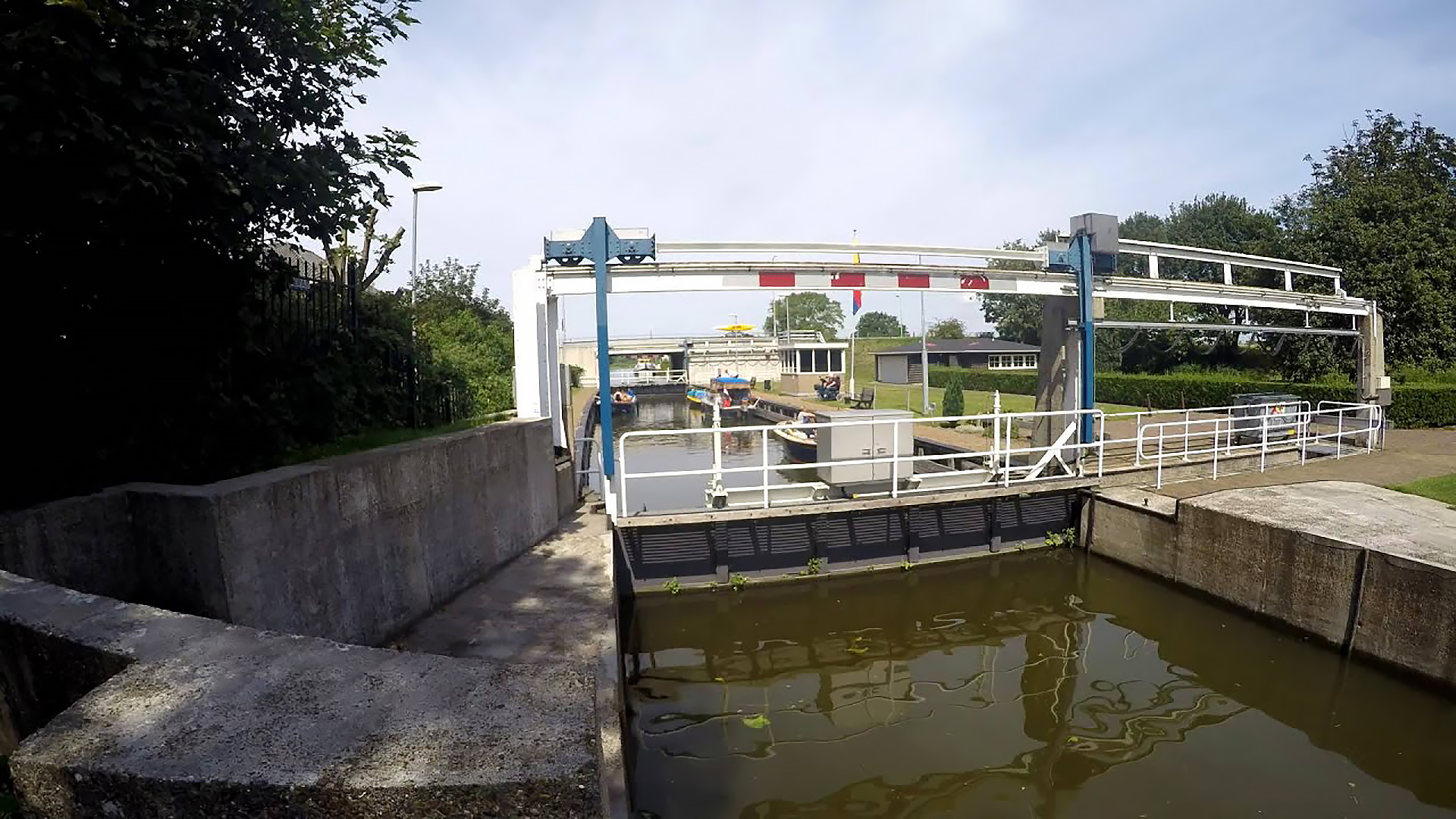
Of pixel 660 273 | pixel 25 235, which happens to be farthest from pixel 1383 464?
pixel 25 235

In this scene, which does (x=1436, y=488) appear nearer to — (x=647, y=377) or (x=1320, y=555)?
(x=1320, y=555)

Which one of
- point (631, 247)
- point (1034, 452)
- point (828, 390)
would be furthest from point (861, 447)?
point (828, 390)

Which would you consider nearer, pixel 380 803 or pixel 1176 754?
pixel 380 803

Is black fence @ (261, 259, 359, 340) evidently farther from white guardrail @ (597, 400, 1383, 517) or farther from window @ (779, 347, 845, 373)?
window @ (779, 347, 845, 373)

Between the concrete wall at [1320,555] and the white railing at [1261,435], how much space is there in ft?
3.77

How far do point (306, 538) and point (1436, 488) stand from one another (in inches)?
499

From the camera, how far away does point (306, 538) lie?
4320 mm

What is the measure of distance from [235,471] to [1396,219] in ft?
97.8

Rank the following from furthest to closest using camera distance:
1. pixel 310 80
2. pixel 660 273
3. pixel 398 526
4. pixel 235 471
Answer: pixel 660 273 → pixel 398 526 → pixel 310 80 → pixel 235 471

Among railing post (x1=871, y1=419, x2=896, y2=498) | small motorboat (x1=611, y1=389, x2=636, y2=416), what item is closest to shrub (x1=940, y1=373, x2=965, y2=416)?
railing post (x1=871, y1=419, x2=896, y2=498)

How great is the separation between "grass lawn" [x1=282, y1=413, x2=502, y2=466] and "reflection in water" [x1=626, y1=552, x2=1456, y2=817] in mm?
2908

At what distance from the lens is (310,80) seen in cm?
495

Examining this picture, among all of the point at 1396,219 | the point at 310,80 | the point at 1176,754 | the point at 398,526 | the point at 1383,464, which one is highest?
the point at 1396,219

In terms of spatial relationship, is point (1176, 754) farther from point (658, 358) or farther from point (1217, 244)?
point (658, 358)
